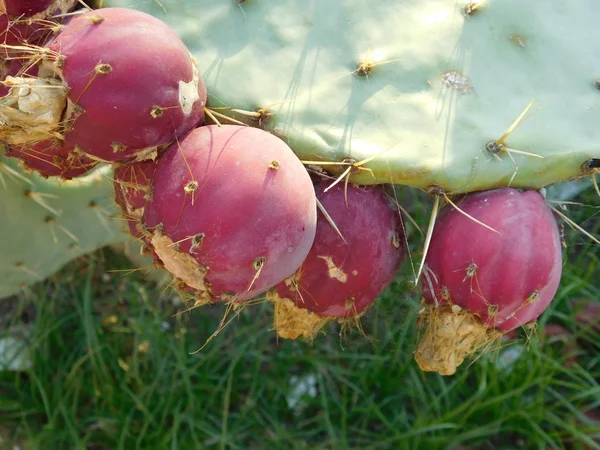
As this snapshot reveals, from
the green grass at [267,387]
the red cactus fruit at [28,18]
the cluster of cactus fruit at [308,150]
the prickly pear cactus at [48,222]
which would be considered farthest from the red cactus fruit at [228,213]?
the green grass at [267,387]

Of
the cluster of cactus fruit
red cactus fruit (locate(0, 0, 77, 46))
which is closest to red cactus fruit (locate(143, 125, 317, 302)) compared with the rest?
the cluster of cactus fruit

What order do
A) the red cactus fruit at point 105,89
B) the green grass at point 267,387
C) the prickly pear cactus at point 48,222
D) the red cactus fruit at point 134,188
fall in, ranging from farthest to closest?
the green grass at point 267,387, the prickly pear cactus at point 48,222, the red cactus fruit at point 134,188, the red cactus fruit at point 105,89

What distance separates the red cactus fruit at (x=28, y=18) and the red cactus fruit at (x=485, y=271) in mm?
613

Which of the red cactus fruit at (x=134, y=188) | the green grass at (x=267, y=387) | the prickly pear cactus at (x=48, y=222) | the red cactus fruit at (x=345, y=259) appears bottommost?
the green grass at (x=267, y=387)

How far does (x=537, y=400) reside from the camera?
5.64 ft

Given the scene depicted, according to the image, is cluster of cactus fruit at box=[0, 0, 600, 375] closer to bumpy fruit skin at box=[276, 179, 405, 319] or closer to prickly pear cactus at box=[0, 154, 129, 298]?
bumpy fruit skin at box=[276, 179, 405, 319]

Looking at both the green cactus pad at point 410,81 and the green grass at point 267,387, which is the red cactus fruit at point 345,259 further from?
the green grass at point 267,387

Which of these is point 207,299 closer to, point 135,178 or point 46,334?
point 135,178

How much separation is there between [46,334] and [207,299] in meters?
1.13

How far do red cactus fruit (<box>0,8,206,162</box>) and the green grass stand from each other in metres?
0.98

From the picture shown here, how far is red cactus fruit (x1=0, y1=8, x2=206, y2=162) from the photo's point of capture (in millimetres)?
757

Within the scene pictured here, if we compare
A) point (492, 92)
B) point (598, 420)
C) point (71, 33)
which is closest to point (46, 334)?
point (71, 33)

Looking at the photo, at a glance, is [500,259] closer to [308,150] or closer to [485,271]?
[485,271]

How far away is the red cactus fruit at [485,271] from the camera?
2.95ft
